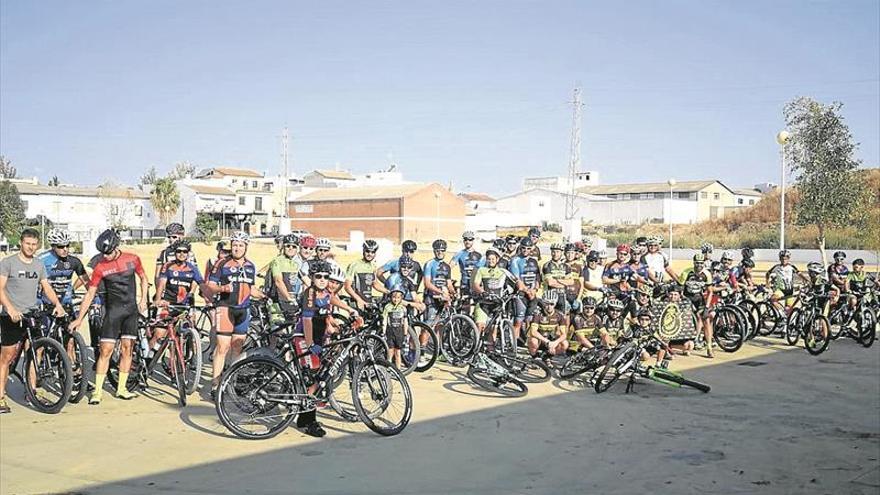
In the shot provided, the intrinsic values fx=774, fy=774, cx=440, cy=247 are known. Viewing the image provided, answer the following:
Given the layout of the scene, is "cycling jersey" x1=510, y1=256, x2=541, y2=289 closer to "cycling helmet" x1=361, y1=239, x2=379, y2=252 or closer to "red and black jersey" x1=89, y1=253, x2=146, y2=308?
"cycling helmet" x1=361, y1=239, x2=379, y2=252

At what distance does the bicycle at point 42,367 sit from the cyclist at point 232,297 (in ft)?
5.10

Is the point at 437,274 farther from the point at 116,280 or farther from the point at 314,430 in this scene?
the point at 116,280

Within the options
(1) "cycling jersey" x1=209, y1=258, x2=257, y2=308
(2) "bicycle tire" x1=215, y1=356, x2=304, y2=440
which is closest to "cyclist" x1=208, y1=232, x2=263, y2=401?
(1) "cycling jersey" x1=209, y1=258, x2=257, y2=308

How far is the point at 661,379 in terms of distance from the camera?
9.63 m

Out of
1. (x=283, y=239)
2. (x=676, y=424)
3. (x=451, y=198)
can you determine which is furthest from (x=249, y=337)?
(x=451, y=198)

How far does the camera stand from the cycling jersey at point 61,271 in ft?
30.3

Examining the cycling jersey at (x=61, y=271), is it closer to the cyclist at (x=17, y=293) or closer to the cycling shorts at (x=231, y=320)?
the cyclist at (x=17, y=293)

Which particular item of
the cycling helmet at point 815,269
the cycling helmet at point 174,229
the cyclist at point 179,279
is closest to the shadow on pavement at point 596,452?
the cyclist at point 179,279

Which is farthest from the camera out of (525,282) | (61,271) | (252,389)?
(525,282)

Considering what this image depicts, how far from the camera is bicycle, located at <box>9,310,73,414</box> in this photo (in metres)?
8.15

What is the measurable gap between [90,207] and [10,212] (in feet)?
44.9

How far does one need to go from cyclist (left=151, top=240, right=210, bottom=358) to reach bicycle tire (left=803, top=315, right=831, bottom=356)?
9632 mm

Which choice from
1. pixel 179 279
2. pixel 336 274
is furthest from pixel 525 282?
pixel 179 279

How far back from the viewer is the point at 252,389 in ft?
23.8
